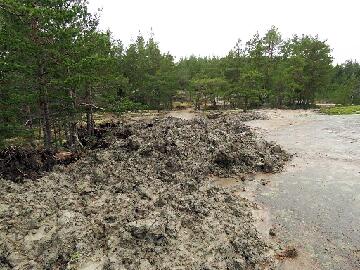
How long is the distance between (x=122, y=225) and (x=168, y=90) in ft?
128

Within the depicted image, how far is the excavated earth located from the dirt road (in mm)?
1244

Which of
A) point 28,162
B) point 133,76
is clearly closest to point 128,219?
point 28,162

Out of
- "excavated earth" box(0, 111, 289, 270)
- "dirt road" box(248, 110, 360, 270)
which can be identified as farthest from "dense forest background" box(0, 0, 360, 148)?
"dirt road" box(248, 110, 360, 270)

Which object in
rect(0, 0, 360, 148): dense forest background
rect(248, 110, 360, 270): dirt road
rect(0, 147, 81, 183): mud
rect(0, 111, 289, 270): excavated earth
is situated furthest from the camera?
rect(0, 0, 360, 148): dense forest background

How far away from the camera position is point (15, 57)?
50.7ft

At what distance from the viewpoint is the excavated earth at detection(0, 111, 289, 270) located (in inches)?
337

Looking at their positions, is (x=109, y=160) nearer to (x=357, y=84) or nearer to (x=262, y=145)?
(x=262, y=145)

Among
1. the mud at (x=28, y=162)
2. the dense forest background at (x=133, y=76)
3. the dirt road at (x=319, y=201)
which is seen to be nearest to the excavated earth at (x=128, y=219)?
the mud at (x=28, y=162)

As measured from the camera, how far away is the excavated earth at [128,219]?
855cm

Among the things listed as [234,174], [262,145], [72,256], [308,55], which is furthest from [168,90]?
[72,256]

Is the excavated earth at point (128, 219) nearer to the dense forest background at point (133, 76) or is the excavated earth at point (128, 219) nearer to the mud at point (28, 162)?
the mud at point (28, 162)

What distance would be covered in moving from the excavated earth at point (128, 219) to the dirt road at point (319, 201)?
4.08 ft

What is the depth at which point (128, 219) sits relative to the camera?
10.1m

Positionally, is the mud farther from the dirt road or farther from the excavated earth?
the dirt road
